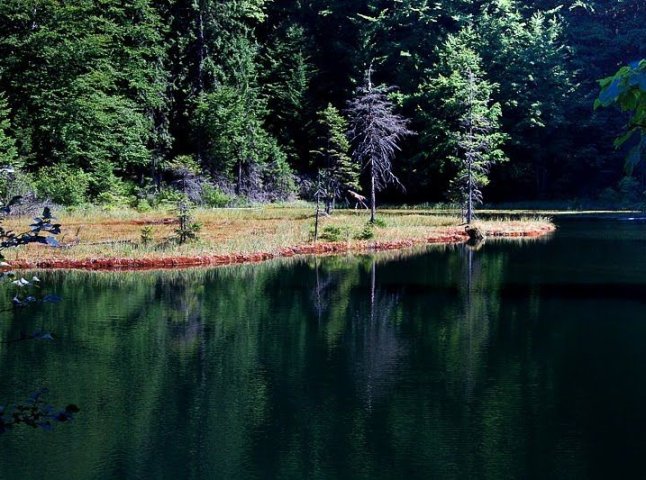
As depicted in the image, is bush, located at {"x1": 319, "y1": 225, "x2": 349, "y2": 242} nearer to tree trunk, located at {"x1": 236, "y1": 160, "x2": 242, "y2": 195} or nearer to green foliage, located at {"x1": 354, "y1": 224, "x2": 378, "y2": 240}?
green foliage, located at {"x1": 354, "y1": 224, "x2": 378, "y2": 240}

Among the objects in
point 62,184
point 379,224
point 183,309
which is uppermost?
point 62,184

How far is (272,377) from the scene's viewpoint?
13867 mm

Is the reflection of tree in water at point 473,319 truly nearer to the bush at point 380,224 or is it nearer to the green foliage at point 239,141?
the bush at point 380,224

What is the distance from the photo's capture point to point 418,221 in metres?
45.8

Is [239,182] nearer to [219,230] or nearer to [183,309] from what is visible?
[219,230]

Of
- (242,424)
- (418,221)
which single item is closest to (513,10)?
(418,221)

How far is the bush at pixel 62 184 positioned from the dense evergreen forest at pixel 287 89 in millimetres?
95

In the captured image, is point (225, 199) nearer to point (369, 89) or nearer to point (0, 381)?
point (369, 89)

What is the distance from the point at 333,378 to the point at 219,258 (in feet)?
53.2

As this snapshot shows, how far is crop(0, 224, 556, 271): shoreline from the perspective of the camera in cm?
2756

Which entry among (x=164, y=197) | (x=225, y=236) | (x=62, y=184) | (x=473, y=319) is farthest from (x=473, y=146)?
(x=473, y=319)

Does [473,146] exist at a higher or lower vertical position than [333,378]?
higher

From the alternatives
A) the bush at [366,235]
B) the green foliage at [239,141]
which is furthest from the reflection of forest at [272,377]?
the green foliage at [239,141]

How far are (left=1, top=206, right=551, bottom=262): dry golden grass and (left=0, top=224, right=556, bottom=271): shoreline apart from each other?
41cm
